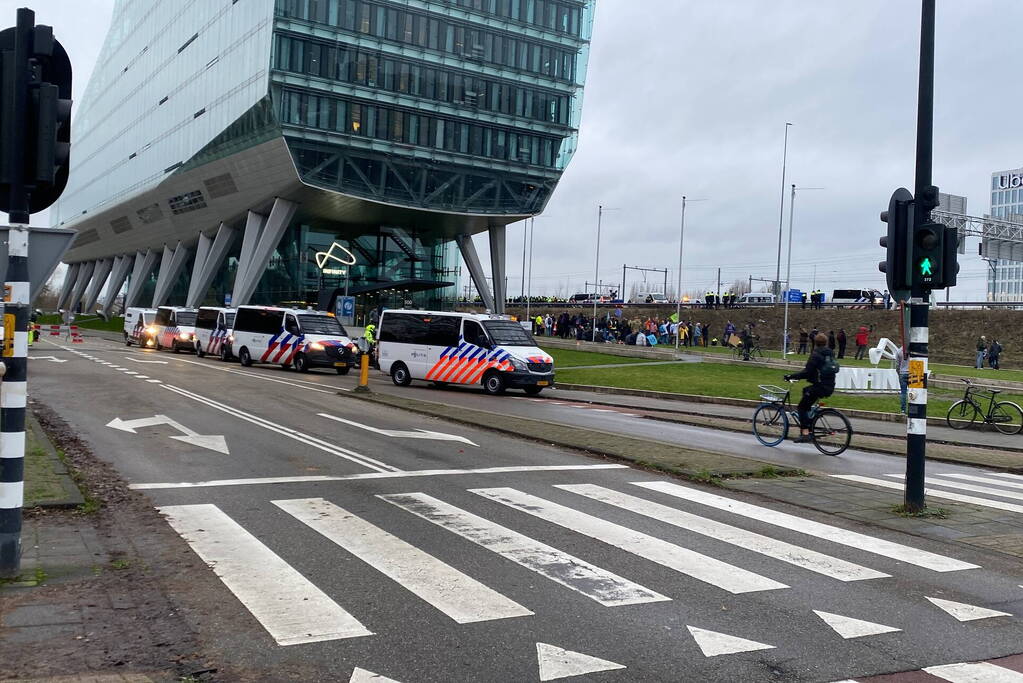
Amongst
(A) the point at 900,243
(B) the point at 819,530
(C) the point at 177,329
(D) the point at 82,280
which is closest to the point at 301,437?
(B) the point at 819,530

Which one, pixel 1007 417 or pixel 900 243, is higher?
pixel 900 243

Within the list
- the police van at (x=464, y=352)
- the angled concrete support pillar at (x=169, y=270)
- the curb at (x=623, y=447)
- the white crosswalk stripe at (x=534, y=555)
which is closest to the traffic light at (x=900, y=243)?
the curb at (x=623, y=447)

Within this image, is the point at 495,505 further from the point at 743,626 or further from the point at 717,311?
the point at 717,311

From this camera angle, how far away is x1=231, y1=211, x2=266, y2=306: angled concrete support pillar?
66.8 m

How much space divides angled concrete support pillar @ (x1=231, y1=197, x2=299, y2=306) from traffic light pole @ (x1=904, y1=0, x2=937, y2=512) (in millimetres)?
58504

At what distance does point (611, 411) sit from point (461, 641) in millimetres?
17079

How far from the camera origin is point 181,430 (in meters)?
14.3

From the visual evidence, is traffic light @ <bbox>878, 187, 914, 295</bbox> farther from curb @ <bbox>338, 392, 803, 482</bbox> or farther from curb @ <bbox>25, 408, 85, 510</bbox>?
curb @ <bbox>25, 408, 85, 510</bbox>

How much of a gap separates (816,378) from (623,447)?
347 cm

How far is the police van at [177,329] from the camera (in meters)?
46.6

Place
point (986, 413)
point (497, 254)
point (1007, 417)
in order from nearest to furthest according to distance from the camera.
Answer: point (1007, 417), point (986, 413), point (497, 254)

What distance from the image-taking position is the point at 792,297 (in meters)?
78.0

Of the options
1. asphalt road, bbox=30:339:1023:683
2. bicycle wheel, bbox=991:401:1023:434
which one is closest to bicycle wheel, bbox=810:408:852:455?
asphalt road, bbox=30:339:1023:683

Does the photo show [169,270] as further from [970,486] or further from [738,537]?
[738,537]
